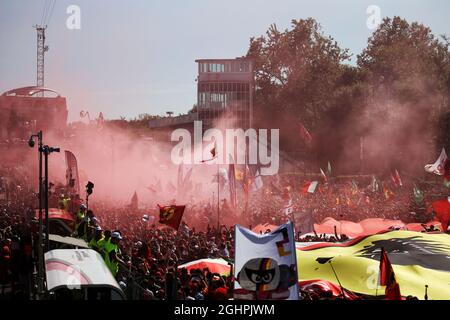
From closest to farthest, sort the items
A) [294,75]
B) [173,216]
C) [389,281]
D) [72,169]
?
[389,281]
[173,216]
[72,169]
[294,75]

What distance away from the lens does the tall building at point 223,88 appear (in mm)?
64688

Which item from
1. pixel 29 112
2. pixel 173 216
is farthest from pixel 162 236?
pixel 29 112

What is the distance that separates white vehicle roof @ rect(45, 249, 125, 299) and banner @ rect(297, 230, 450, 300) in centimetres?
561

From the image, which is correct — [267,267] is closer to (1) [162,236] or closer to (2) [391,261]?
(2) [391,261]

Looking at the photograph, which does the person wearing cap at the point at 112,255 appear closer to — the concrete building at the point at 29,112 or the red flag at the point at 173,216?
the red flag at the point at 173,216

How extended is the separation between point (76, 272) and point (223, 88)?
55.0m

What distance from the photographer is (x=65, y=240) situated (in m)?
14.4

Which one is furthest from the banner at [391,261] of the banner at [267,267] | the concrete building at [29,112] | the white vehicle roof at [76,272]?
the concrete building at [29,112]

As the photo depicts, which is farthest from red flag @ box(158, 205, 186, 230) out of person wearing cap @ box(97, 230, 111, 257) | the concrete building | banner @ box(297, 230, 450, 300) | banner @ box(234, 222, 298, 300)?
the concrete building

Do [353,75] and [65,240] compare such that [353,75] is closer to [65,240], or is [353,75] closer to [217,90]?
[217,90]

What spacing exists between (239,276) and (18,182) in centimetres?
3015

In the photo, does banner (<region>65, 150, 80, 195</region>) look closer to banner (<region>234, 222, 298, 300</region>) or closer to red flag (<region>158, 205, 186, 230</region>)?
red flag (<region>158, 205, 186, 230</region>)

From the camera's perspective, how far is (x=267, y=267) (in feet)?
34.0
